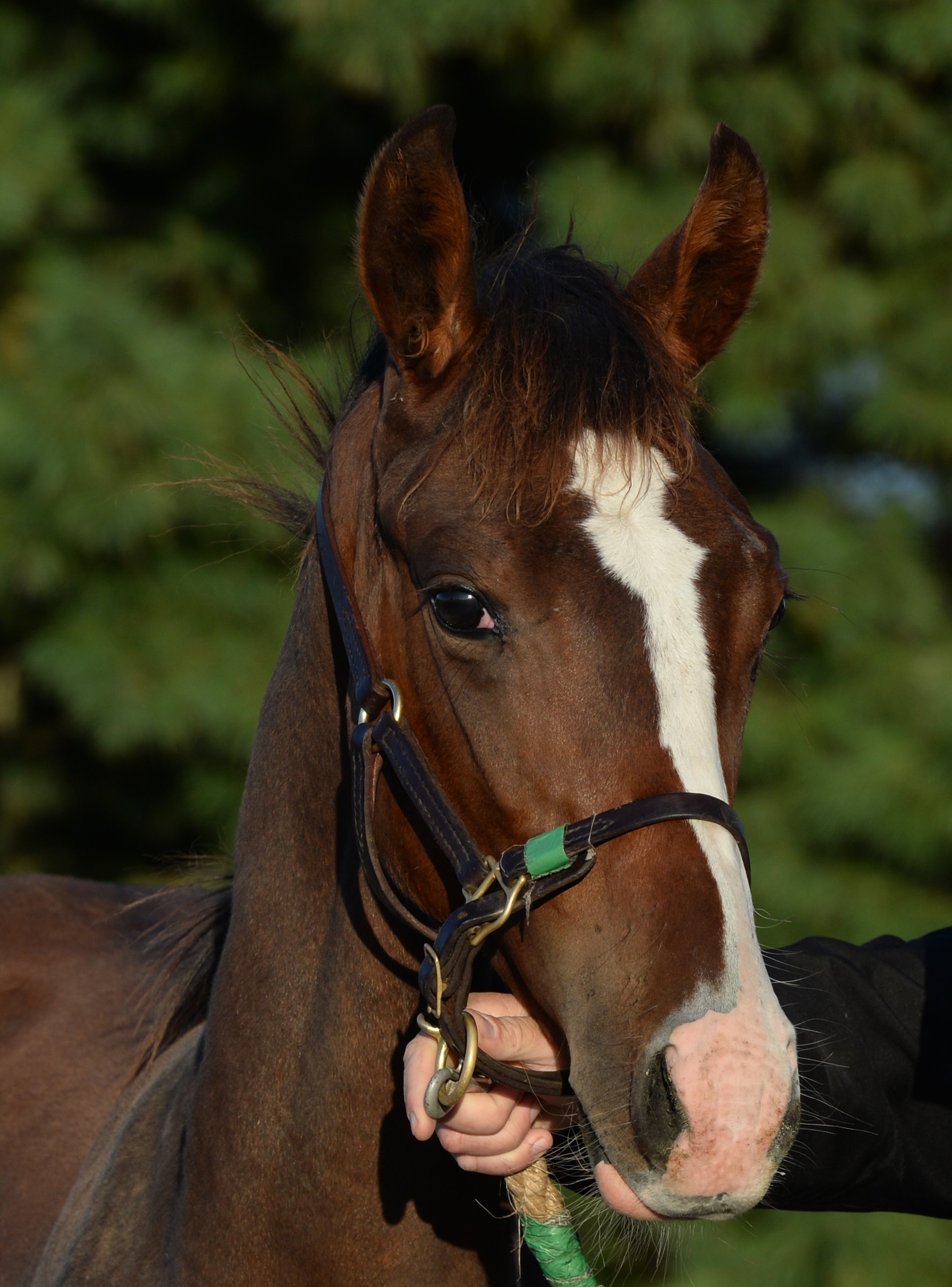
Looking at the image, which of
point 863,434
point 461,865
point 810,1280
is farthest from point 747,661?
point 863,434

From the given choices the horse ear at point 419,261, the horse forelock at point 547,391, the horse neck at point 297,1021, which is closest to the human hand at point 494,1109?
the horse neck at point 297,1021

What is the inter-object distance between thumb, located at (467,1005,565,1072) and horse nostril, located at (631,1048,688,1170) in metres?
0.18

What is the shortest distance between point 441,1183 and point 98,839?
15.4ft

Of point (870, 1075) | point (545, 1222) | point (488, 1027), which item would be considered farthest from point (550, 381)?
point (870, 1075)

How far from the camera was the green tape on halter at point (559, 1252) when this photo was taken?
1.47m

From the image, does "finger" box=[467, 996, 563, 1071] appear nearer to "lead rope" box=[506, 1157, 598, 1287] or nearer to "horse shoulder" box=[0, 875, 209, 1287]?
"lead rope" box=[506, 1157, 598, 1287]

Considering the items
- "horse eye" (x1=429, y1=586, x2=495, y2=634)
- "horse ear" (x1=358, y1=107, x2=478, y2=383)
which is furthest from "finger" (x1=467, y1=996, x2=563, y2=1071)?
"horse ear" (x1=358, y1=107, x2=478, y2=383)

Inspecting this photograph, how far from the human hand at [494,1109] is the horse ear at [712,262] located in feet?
3.16

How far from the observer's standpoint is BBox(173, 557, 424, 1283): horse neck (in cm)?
151

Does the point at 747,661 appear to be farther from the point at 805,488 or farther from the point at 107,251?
the point at 107,251

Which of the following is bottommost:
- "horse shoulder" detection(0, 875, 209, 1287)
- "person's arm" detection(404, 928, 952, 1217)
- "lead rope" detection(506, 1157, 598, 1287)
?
"horse shoulder" detection(0, 875, 209, 1287)

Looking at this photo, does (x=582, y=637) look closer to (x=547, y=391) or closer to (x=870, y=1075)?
(x=547, y=391)

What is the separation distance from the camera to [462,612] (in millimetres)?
1405

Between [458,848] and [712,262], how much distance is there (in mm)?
976
